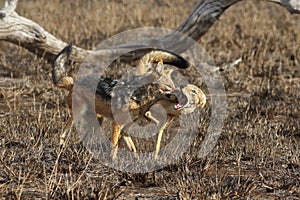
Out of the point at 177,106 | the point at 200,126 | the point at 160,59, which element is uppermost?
the point at 160,59

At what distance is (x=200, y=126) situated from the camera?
6781 mm

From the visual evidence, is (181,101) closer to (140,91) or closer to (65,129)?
(140,91)

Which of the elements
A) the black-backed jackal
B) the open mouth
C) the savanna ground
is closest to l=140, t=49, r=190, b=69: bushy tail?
the black-backed jackal

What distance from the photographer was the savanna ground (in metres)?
4.80

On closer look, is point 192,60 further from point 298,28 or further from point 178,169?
point 178,169

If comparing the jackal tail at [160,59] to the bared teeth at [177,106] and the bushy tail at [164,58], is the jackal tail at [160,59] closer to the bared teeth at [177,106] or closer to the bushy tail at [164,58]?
the bushy tail at [164,58]

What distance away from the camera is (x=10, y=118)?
7.00 meters

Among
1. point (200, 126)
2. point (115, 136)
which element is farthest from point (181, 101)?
point (200, 126)

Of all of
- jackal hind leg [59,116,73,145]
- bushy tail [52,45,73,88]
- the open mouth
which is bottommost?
jackal hind leg [59,116,73,145]

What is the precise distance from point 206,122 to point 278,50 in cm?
442

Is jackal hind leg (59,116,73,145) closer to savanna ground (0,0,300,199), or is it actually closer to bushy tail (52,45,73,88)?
savanna ground (0,0,300,199)

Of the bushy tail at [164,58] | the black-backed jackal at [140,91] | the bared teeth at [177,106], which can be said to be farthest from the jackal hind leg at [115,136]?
the bushy tail at [164,58]

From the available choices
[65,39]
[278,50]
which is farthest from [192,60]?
[65,39]

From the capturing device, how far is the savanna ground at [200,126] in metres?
4.80
